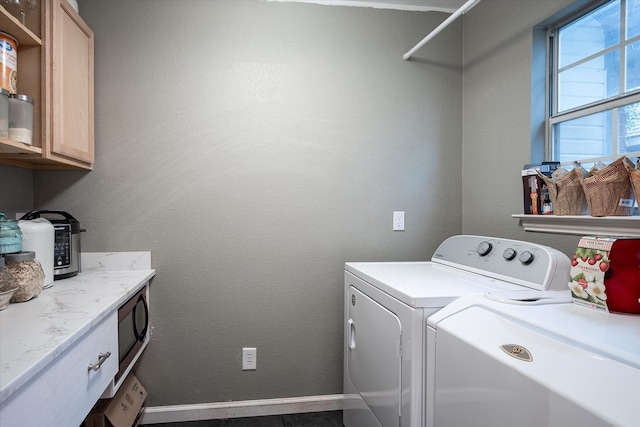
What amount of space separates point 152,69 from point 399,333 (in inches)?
72.3

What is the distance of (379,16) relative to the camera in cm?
210

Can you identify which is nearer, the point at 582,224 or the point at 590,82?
the point at 582,224

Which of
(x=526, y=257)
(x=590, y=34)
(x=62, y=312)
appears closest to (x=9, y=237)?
(x=62, y=312)

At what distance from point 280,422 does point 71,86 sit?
201cm

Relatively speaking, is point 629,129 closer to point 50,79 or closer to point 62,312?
point 62,312

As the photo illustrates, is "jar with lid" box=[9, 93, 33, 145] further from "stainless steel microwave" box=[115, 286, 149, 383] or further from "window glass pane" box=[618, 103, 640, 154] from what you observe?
Result: "window glass pane" box=[618, 103, 640, 154]

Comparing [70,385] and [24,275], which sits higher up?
[24,275]

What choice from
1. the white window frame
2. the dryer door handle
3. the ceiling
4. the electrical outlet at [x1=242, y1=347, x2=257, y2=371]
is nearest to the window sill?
the white window frame

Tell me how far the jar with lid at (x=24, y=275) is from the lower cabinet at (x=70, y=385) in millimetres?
282

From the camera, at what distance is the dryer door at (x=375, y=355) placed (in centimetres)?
124

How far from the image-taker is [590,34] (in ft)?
5.11

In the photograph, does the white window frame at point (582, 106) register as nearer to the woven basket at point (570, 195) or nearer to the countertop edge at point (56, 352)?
the woven basket at point (570, 195)

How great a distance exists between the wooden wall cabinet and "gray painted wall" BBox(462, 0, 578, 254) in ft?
7.04

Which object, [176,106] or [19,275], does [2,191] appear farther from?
[176,106]
